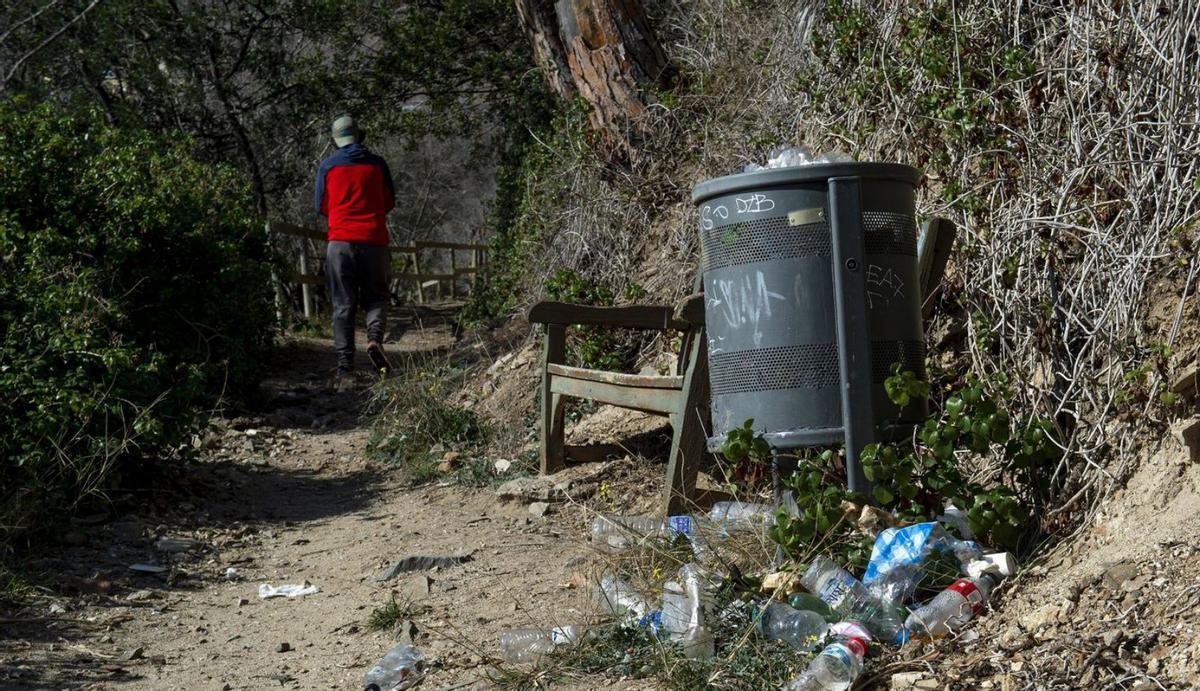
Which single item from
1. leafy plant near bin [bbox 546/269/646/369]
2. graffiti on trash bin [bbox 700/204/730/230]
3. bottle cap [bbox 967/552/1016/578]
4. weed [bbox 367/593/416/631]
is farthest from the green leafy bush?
bottle cap [bbox 967/552/1016/578]

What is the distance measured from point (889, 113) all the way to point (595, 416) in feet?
7.42

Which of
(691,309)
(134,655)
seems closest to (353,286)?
(691,309)

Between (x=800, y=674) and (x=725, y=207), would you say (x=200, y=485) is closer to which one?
(x=725, y=207)

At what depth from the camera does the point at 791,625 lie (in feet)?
10.3

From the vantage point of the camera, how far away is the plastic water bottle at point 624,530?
386 cm

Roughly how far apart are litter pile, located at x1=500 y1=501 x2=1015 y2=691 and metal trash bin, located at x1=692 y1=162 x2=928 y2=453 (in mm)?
491

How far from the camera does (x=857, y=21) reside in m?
5.91

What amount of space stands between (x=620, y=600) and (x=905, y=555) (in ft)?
2.76

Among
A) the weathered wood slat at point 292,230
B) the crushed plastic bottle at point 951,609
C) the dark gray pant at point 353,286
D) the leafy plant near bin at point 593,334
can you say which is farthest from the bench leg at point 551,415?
the weathered wood slat at point 292,230

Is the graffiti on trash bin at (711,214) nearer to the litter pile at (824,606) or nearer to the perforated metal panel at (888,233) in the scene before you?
the perforated metal panel at (888,233)

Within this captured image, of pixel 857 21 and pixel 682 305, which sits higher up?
Answer: pixel 857 21

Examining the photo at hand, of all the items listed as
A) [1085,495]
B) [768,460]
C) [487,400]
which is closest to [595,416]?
[487,400]

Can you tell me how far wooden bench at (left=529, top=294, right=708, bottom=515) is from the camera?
4.53 metres

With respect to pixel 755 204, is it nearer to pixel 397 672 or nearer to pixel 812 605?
pixel 812 605
